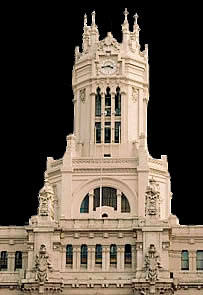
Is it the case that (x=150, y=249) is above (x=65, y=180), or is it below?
below

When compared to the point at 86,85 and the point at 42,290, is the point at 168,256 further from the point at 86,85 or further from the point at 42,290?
the point at 86,85

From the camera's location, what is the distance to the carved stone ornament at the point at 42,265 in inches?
4181

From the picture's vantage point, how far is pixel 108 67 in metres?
125

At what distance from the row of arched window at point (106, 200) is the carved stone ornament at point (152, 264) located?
1187 centimetres

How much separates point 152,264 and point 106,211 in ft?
43.6

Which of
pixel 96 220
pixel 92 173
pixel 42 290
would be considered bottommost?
pixel 42 290

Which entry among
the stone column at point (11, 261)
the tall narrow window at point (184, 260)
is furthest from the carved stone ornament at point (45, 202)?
the tall narrow window at point (184, 260)

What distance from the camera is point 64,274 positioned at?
108 metres

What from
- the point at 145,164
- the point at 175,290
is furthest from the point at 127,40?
the point at 175,290

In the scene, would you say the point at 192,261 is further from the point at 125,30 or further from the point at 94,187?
the point at 125,30

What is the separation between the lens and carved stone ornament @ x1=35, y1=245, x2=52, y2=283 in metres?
106

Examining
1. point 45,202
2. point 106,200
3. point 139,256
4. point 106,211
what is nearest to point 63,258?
point 45,202

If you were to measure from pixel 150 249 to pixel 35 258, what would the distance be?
12819mm

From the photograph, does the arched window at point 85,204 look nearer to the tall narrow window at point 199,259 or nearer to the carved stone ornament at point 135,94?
the carved stone ornament at point 135,94
